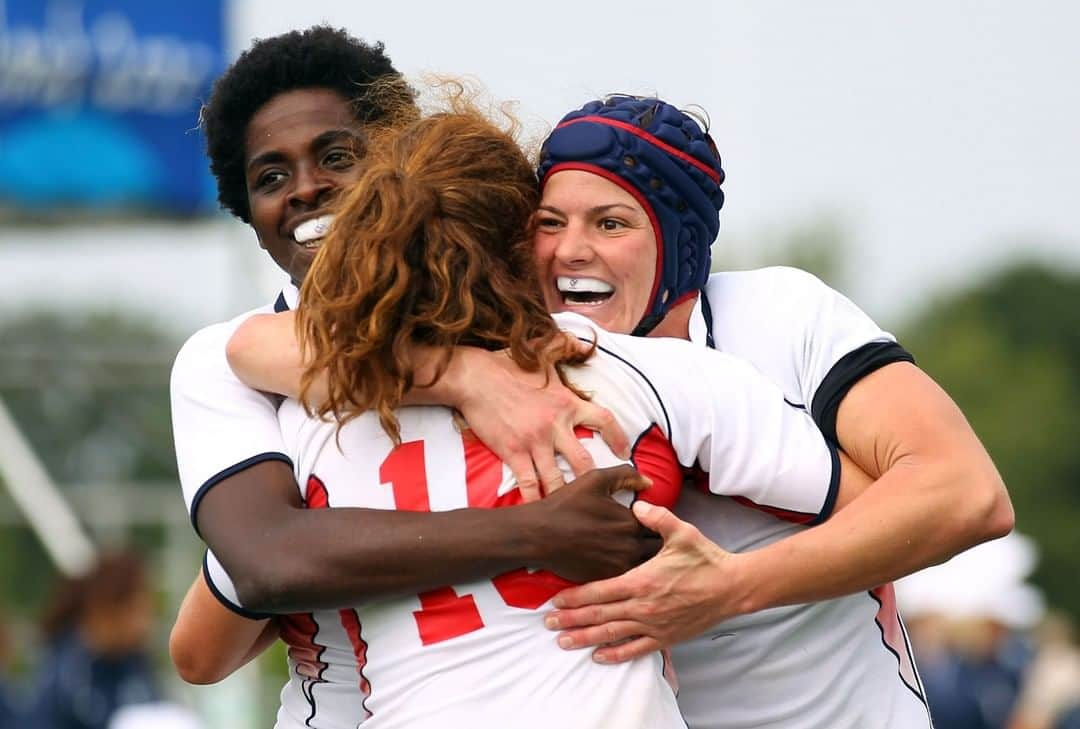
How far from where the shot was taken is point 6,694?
9.69m

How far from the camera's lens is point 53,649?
9352 mm

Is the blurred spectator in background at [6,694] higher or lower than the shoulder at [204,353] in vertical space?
lower

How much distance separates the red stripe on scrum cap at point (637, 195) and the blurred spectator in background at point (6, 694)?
6.69 metres

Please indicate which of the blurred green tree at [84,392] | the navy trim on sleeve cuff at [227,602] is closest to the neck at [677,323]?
the navy trim on sleeve cuff at [227,602]

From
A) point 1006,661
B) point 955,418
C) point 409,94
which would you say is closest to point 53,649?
point 1006,661

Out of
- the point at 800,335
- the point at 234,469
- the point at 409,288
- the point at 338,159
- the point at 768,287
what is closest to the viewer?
the point at 409,288

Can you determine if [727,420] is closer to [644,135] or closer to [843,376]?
[843,376]

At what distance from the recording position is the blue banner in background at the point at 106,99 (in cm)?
1494

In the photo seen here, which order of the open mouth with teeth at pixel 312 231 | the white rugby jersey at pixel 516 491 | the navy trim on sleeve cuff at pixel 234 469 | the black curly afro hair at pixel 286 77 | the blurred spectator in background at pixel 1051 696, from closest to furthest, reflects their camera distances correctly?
the white rugby jersey at pixel 516 491, the navy trim on sleeve cuff at pixel 234 469, the open mouth with teeth at pixel 312 231, the black curly afro hair at pixel 286 77, the blurred spectator in background at pixel 1051 696

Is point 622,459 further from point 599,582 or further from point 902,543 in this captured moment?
point 902,543

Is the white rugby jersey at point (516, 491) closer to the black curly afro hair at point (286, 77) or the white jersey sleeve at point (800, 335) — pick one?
the white jersey sleeve at point (800, 335)

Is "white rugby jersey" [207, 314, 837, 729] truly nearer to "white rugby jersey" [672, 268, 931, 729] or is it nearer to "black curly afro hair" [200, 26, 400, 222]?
"white rugby jersey" [672, 268, 931, 729]

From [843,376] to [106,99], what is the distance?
12504 mm

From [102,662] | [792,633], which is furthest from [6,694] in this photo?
[792,633]
